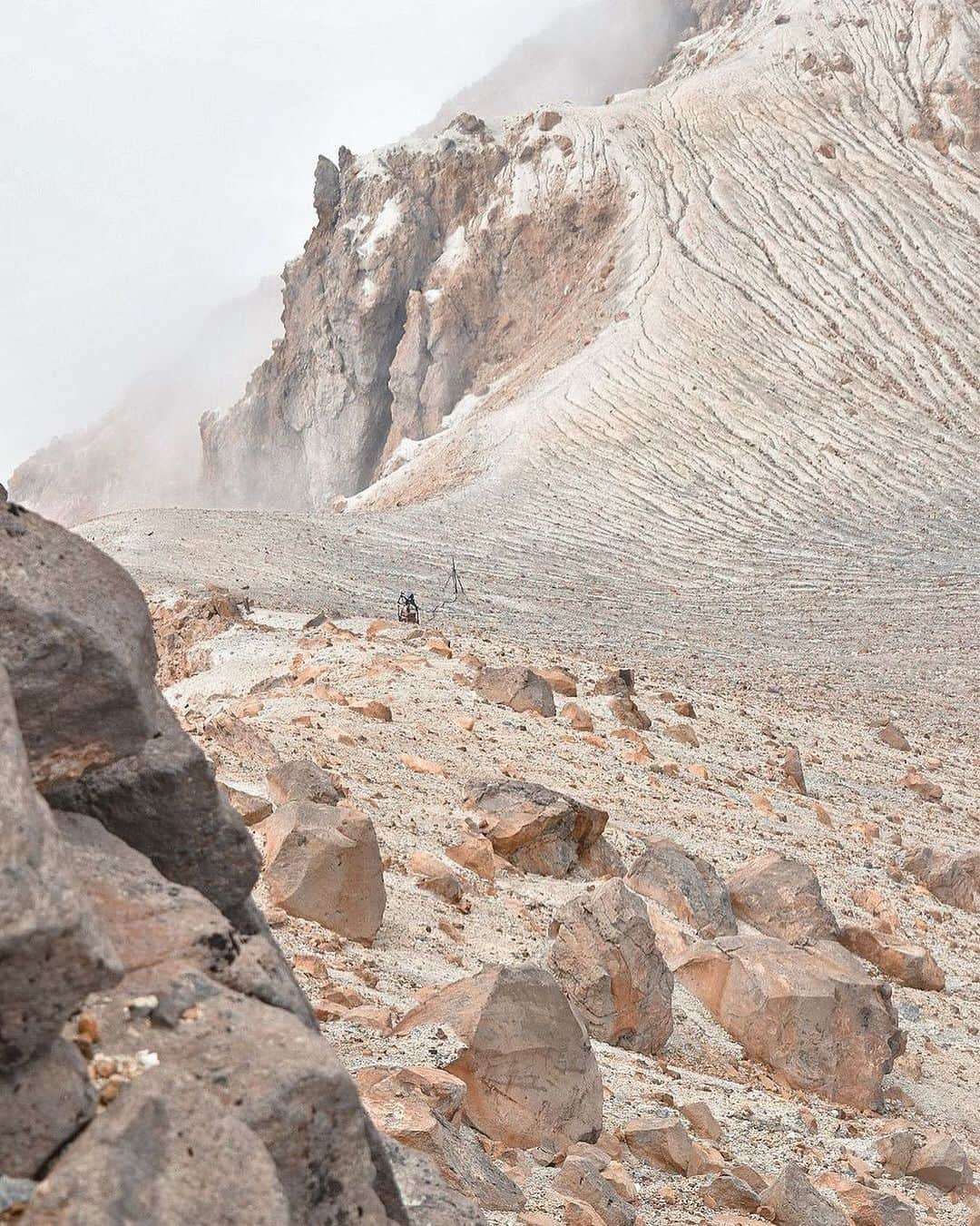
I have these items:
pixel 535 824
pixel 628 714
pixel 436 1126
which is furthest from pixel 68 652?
pixel 628 714

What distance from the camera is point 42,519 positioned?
302 cm

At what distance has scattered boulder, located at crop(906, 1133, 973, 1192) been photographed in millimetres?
5441

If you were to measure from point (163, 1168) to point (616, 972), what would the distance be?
14.0ft

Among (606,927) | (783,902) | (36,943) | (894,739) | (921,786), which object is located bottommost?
(894,739)

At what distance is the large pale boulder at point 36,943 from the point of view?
1.99m

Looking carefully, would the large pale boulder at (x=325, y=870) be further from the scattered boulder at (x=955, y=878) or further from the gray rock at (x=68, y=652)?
the scattered boulder at (x=955, y=878)

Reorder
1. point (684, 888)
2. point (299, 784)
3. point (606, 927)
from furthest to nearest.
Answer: point (684, 888), point (299, 784), point (606, 927)

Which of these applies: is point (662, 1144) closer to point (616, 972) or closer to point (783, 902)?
point (616, 972)

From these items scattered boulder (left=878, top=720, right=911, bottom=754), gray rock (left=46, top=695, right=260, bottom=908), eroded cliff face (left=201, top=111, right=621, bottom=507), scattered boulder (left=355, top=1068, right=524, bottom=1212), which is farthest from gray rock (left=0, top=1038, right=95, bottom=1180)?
eroded cliff face (left=201, top=111, right=621, bottom=507)

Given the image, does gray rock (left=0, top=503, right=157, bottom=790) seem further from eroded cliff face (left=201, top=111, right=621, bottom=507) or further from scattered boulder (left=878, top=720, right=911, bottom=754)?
eroded cliff face (left=201, top=111, right=621, bottom=507)

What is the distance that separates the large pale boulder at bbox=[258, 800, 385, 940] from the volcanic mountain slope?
2130 cm

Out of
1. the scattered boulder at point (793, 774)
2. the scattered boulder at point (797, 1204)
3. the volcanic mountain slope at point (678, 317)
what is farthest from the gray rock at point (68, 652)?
the volcanic mountain slope at point (678, 317)

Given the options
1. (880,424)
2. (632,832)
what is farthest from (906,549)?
(632,832)

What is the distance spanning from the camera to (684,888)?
788cm
